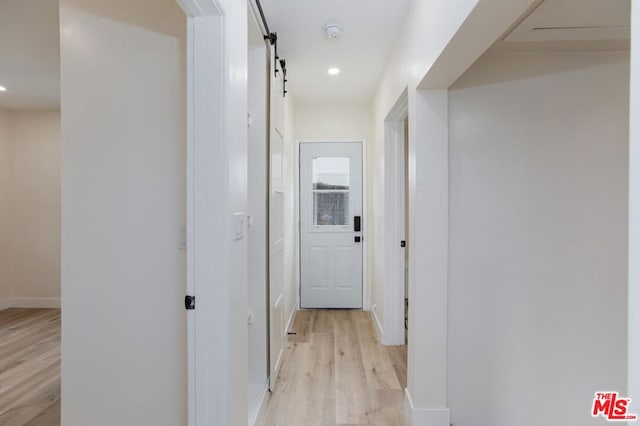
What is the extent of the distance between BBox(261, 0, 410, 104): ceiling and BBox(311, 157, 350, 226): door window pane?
33.8 inches

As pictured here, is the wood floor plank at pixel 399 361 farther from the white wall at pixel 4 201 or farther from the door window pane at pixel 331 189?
the white wall at pixel 4 201

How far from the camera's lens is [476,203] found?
79.6 inches

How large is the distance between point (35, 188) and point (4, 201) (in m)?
0.38

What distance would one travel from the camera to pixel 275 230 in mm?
2562

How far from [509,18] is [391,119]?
1857 millimetres

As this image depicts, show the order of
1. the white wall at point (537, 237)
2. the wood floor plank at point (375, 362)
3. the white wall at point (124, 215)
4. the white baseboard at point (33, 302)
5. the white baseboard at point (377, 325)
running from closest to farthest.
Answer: the white wall at point (124, 215) → the white wall at point (537, 237) → the wood floor plank at point (375, 362) → the white baseboard at point (377, 325) → the white baseboard at point (33, 302)

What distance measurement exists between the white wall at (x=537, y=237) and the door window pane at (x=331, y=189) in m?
2.21

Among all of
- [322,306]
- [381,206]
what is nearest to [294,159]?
[381,206]

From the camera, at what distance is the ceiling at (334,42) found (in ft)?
7.18

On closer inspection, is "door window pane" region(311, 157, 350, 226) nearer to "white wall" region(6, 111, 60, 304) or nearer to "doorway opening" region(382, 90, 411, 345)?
"doorway opening" region(382, 90, 411, 345)

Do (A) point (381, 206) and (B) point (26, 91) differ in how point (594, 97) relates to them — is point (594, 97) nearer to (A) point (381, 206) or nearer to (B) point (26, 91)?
(A) point (381, 206)

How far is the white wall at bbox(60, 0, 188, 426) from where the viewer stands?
5.02 ft

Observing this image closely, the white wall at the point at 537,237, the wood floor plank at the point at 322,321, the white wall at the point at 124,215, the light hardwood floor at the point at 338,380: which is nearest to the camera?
the white wall at the point at 124,215

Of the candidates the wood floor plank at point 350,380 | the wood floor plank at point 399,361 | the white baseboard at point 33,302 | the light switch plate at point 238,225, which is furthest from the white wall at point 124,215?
the white baseboard at point 33,302
